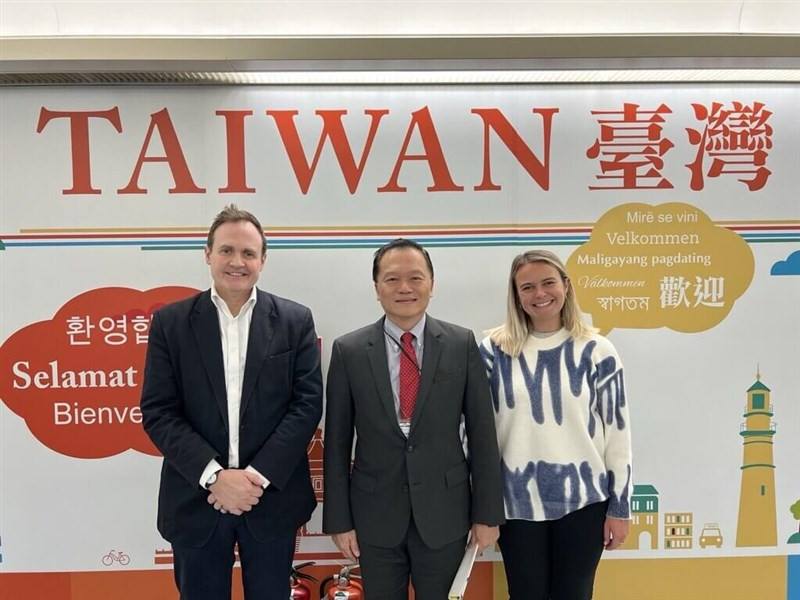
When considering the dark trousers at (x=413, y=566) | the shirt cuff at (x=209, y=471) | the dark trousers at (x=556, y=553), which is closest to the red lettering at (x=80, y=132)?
the shirt cuff at (x=209, y=471)

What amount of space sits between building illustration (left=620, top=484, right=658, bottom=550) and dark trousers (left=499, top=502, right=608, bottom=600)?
80 centimetres

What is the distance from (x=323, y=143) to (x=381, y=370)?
47.6 inches

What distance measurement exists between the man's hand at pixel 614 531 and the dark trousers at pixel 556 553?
0.02 meters

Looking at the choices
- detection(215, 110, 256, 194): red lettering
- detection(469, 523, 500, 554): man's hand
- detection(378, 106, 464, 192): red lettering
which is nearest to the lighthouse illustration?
detection(469, 523, 500, 554): man's hand

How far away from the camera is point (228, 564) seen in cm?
201

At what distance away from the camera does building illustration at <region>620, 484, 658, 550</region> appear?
2676mm

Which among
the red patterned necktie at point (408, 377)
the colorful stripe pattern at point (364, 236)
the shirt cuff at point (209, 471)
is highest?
the colorful stripe pattern at point (364, 236)

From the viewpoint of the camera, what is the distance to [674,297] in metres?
2.65

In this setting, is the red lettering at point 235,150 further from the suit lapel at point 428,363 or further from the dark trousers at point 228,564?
the dark trousers at point 228,564

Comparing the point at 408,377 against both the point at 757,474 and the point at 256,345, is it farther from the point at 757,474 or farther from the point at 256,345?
the point at 757,474

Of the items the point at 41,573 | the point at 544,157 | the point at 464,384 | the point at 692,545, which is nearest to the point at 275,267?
the point at 464,384

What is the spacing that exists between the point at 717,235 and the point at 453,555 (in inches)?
74.8

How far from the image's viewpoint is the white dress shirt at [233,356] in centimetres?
191

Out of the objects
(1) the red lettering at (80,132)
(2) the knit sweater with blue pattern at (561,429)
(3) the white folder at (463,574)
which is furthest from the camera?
(1) the red lettering at (80,132)
